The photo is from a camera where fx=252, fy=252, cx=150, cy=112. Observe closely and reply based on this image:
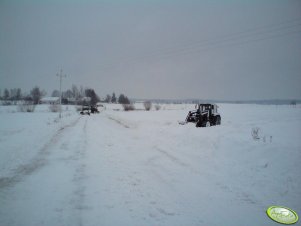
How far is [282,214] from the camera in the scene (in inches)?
196

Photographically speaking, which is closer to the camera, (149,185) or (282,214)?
(282,214)

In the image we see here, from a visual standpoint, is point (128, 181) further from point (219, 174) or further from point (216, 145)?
point (216, 145)

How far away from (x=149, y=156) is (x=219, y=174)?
3.40 metres

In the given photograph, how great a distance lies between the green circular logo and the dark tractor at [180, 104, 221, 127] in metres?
16.0

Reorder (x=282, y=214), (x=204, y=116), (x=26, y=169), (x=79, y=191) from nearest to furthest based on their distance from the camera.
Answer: (x=282, y=214) → (x=79, y=191) → (x=26, y=169) → (x=204, y=116)

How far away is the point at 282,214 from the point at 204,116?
17.0 m

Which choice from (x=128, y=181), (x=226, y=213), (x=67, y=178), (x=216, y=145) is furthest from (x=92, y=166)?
(x=216, y=145)

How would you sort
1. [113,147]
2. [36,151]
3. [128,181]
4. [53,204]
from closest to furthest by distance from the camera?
1. [53,204]
2. [128,181]
3. [36,151]
4. [113,147]

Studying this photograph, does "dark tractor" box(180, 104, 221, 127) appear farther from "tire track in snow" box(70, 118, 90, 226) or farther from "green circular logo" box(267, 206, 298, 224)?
"green circular logo" box(267, 206, 298, 224)

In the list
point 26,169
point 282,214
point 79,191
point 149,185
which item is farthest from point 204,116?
point 79,191

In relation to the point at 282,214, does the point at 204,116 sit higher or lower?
higher

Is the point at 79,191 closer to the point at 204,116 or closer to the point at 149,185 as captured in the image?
the point at 149,185

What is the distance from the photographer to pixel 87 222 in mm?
4391

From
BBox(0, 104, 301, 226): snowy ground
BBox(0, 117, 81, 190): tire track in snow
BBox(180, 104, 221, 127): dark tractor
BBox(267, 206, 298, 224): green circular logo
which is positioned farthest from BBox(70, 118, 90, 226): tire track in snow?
BBox(180, 104, 221, 127): dark tractor
